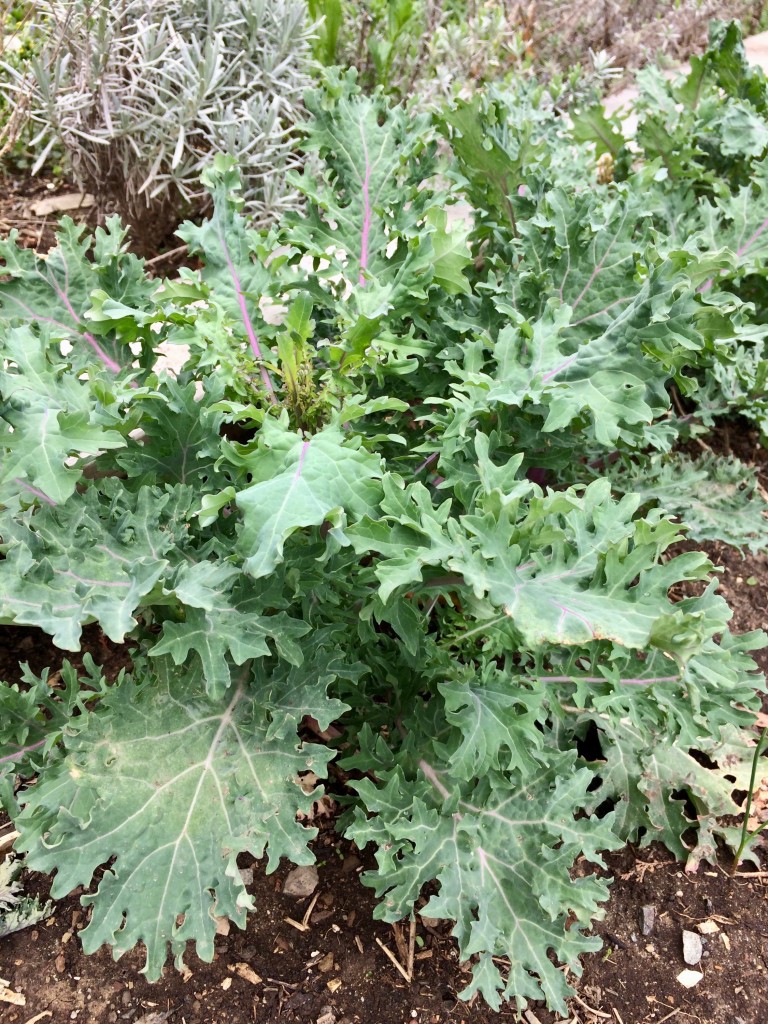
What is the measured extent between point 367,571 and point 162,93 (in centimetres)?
273

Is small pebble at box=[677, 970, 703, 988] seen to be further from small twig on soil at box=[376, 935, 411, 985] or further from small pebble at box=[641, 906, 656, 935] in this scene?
small twig on soil at box=[376, 935, 411, 985]

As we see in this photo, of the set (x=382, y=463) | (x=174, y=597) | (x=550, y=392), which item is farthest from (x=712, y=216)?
(x=174, y=597)

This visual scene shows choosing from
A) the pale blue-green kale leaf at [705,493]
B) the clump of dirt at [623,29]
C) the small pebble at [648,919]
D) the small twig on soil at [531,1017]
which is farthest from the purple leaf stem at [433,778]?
the clump of dirt at [623,29]

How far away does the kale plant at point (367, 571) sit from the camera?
5.08 ft

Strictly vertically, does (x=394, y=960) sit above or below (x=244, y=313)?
below

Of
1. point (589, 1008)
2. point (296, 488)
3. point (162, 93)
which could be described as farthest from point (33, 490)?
point (162, 93)

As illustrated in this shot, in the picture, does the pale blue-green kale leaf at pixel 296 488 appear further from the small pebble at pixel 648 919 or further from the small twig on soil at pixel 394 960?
the small pebble at pixel 648 919

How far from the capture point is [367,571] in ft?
5.54

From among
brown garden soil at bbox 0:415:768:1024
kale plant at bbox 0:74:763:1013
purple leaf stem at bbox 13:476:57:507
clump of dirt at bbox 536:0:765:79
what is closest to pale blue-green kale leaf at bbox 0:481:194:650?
kale plant at bbox 0:74:763:1013

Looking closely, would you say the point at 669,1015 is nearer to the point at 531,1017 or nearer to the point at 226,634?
the point at 531,1017

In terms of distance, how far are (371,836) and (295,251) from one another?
1444 mm

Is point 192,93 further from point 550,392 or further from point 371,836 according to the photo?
point 371,836

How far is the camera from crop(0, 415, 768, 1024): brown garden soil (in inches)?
73.2

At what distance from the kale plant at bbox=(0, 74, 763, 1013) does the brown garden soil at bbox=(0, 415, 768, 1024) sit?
0.11 metres
